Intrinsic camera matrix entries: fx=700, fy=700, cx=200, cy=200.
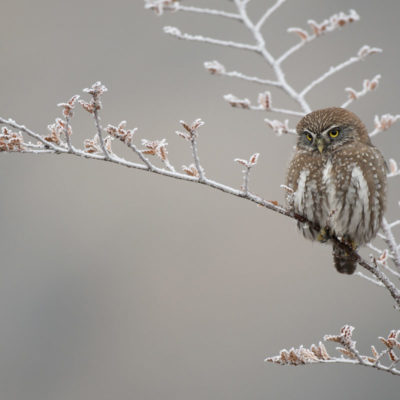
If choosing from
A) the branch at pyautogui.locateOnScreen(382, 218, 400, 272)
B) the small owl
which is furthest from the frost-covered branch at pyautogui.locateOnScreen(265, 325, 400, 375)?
the small owl

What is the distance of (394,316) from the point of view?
21.4 meters

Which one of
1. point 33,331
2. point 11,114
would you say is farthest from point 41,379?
point 11,114

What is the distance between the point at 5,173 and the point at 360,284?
15.6 metres

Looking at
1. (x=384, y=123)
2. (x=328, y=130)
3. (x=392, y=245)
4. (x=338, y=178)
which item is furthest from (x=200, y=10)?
(x=392, y=245)

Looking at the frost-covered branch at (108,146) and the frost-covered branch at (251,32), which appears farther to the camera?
the frost-covered branch at (251,32)

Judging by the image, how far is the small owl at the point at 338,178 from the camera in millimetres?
4660

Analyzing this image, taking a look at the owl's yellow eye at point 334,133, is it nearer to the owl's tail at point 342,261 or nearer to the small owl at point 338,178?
the small owl at point 338,178

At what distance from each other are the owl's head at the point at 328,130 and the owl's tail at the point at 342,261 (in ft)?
2.28

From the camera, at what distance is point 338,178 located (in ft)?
15.3

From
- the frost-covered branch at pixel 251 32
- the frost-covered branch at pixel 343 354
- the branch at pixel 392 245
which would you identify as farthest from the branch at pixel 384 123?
the frost-covered branch at pixel 343 354

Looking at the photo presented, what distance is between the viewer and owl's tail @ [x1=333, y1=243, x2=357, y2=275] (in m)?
4.81

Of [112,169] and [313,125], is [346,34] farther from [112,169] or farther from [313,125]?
[313,125]

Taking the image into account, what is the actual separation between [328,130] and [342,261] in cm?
96

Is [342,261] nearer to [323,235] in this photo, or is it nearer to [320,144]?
[323,235]
